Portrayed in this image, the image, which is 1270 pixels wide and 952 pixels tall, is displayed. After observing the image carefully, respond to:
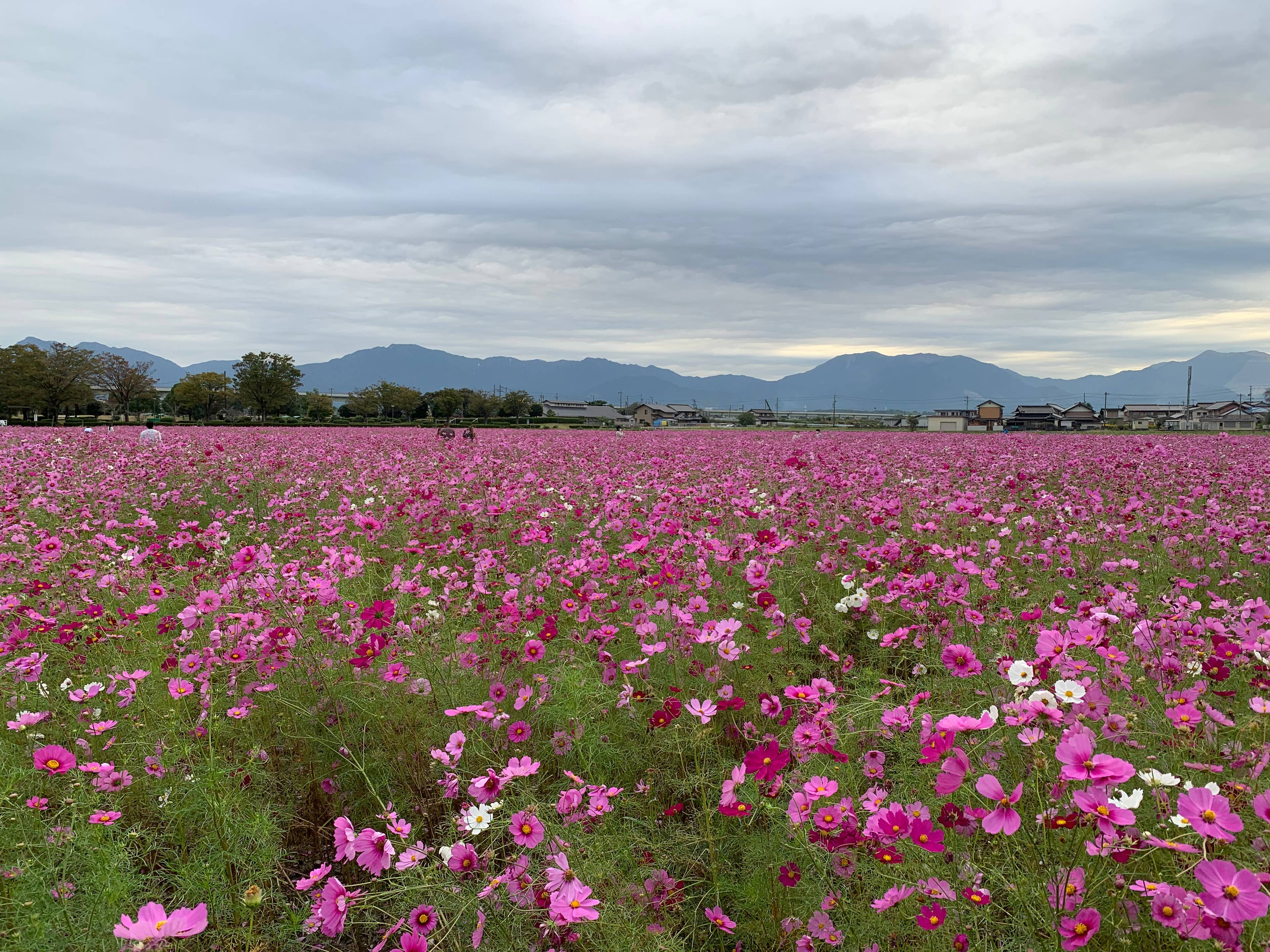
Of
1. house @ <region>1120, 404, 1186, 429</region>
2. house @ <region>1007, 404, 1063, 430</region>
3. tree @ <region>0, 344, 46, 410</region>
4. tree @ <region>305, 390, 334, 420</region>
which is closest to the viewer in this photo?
tree @ <region>0, 344, 46, 410</region>

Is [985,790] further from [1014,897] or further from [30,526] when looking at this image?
[30,526]

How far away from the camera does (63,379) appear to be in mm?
56031

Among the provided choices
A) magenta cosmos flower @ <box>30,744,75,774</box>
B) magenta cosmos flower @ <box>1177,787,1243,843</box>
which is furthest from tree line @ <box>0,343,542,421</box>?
magenta cosmos flower @ <box>1177,787,1243,843</box>

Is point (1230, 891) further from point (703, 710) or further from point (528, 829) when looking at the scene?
point (528, 829)

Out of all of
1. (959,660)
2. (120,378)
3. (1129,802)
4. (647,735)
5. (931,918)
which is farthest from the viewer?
(120,378)

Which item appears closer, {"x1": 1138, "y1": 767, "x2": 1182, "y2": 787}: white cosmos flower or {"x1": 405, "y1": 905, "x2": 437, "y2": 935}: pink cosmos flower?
{"x1": 1138, "y1": 767, "x2": 1182, "y2": 787}: white cosmos flower

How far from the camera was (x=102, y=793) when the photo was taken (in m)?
2.57

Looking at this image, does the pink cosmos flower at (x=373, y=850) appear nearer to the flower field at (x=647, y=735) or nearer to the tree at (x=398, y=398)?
the flower field at (x=647, y=735)

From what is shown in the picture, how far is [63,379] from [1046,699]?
72091 millimetres

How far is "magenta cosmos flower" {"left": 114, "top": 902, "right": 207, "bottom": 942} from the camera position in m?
1.43

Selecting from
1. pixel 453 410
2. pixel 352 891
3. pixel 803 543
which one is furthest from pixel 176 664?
pixel 453 410

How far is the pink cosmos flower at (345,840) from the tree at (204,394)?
81911 mm

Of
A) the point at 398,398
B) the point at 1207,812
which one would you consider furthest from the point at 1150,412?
the point at 1207,812

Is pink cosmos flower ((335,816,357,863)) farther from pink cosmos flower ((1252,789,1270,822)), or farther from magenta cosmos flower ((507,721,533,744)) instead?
pink cosmos flower ((1252,789,1270,822))
